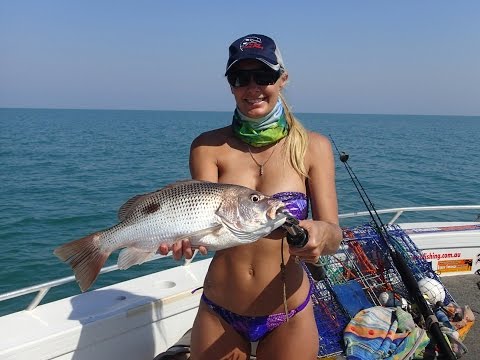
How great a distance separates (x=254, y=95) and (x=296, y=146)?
14.7 inches

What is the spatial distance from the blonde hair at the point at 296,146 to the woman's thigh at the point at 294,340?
814mm

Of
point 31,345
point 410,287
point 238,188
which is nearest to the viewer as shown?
point 238,188

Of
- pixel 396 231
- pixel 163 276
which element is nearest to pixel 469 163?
pixel 396 231

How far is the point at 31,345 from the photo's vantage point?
10.2ft

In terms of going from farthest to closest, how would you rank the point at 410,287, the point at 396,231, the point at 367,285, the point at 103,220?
the point at 103,220 < the point at 396,231 < the point at 367,285 < the point at 410,287

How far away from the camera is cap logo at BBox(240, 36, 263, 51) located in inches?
99.8

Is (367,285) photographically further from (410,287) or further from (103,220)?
(103,220)

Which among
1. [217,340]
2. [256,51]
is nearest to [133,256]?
[217,340]

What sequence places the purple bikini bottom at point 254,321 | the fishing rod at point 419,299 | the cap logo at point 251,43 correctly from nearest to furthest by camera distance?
the cap logo at point 251,43 → the purple bikini bottom at point 254,321 → the fishing rod at point 419,299

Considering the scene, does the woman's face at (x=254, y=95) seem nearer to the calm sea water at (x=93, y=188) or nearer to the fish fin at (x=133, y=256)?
the fish fin at (x=133, y=256)

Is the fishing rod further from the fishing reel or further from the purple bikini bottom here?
the fishing reel

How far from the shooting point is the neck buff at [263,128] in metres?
A: 2.66

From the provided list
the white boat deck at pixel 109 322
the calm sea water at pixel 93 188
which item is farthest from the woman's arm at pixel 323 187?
the calm sea water at pixel 93 188

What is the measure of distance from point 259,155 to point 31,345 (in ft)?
6.47
